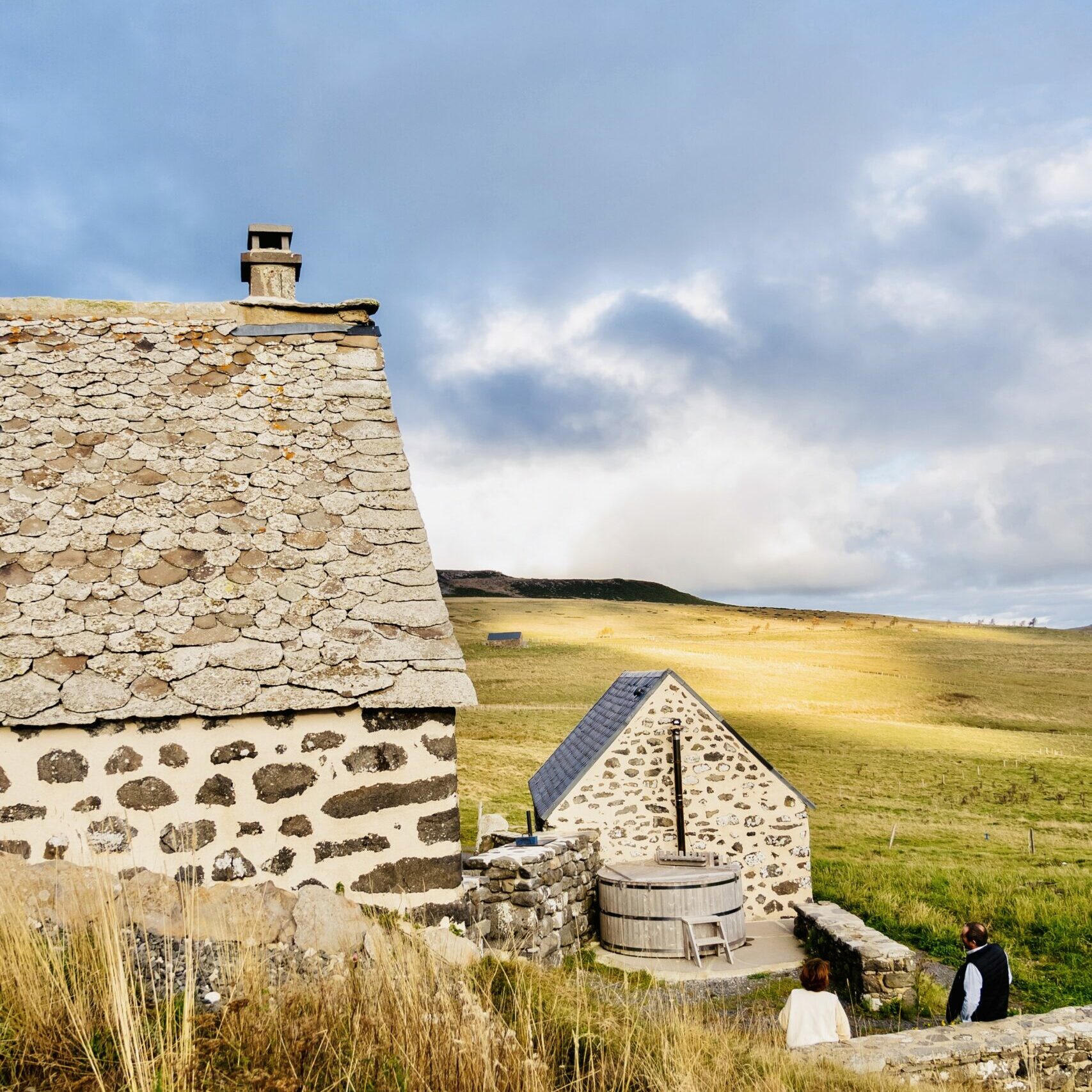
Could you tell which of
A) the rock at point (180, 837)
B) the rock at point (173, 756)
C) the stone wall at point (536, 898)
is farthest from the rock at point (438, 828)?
the stone wall at point (536, 898)

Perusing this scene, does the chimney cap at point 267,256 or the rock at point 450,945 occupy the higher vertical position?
the chimney cap at point 267,256

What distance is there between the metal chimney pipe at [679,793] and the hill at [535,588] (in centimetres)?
12296

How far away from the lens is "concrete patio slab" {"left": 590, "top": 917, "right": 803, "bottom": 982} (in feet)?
40.2

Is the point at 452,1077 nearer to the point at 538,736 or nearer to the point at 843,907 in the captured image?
the point at 843,907

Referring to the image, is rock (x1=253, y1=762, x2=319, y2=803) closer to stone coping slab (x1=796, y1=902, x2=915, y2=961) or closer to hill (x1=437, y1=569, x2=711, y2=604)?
stone coping slab (x1=796, y1=902, x2=915, y2=961)

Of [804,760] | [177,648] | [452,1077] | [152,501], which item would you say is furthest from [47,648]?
[804,760]

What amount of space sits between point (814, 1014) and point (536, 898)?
19.9 ft

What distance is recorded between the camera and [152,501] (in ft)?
24.1

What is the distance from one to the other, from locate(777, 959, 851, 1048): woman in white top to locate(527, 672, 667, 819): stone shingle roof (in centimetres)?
829

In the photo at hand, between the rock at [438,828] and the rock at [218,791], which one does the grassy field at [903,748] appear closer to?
the rock at [438,828]

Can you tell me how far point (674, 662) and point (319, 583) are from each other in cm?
5433

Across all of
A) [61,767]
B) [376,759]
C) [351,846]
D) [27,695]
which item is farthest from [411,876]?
[27,695]

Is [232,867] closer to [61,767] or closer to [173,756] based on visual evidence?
[173,756]

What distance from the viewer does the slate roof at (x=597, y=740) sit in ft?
50.2
